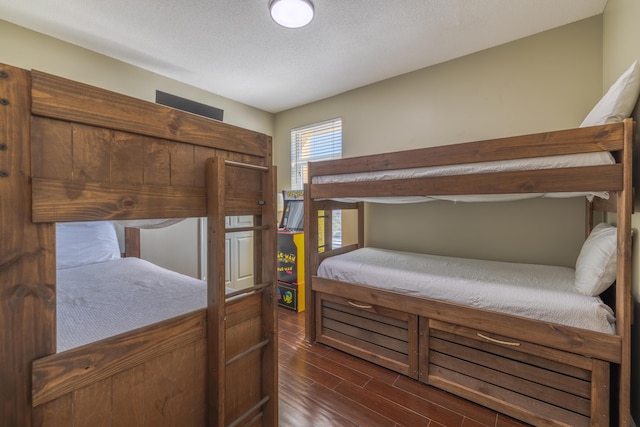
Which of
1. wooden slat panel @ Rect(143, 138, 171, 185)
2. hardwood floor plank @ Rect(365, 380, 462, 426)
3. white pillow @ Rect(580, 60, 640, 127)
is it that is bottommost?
hardwood floor plank @ Rect(365, 380, 462, 426)

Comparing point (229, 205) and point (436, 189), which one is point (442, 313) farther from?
point (229, 205)

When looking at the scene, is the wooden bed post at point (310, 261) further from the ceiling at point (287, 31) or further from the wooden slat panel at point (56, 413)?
the wooden slat panel at point (56, 413)

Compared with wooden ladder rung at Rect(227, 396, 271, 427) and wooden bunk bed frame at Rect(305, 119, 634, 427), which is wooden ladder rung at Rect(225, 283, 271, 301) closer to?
wooden ladder rung at Rect(227, 396, 271, 427)

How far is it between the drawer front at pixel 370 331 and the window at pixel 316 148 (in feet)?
4.09

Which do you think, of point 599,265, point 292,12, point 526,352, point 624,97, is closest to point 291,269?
point 526,352

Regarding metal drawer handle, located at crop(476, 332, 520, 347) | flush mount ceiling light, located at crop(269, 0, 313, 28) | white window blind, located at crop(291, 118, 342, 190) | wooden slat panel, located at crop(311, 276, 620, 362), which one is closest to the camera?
wooden slat panel, located at crop(311, 276, 620, 362)

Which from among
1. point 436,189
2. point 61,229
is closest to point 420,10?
point 436,189

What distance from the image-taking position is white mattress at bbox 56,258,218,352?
1.06m

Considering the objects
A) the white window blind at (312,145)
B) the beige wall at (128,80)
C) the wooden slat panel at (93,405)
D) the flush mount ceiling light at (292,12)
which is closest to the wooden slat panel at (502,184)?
the flush mount ceiling light at (292,12)

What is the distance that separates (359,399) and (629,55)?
8.77ft

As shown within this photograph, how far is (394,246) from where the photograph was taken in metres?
3.05

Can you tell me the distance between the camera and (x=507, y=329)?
5.03ft

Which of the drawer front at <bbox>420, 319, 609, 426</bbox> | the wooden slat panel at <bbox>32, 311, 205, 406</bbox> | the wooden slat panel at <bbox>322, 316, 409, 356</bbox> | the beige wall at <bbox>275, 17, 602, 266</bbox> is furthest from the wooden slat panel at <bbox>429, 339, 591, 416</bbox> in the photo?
the wooden slat panel at <bbox>32, 311, 205, 406</bbox>

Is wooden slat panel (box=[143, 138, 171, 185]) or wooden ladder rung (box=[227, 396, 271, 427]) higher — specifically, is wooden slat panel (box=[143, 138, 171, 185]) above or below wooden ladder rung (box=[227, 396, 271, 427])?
above
